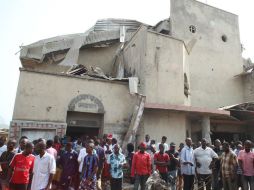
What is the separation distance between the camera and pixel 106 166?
8.01m

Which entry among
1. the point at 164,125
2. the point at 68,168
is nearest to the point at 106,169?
the point at 68,168

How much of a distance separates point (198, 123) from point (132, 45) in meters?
6.40

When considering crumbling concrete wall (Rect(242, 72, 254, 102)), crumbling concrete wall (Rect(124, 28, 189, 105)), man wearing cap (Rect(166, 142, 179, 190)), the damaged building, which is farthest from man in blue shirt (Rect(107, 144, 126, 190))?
crumbling concrete wall (Rect(242, 72, 254, 102))

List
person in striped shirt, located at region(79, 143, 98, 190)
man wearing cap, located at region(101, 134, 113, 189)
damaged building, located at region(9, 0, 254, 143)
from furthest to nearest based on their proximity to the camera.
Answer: damaged building, located at region(9, 0, 254, 143) < man wearing cap, located at region(101, 134, 113, 189) < person in striped shirt, located at region(79, 143, 98, 190)

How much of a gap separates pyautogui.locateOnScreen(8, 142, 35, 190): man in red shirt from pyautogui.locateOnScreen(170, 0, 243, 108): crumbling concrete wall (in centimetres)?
1450

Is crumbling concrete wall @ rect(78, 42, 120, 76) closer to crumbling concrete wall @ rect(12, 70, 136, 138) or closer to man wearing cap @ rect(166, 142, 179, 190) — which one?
crumbling concrete wall @ rect(12, 70, 136, 138)

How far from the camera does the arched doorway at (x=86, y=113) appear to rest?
1180 centimetres

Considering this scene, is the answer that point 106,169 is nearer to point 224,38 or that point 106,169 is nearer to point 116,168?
point 116,168

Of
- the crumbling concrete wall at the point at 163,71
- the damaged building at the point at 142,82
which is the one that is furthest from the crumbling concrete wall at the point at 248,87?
the crumbling concrete wall at the point at 163,71

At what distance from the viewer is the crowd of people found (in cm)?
506

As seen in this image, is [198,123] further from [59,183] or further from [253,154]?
[59,183]

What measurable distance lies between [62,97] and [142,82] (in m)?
4.28

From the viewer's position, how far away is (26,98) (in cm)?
1095

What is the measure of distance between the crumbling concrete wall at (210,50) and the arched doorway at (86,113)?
8.29 m
